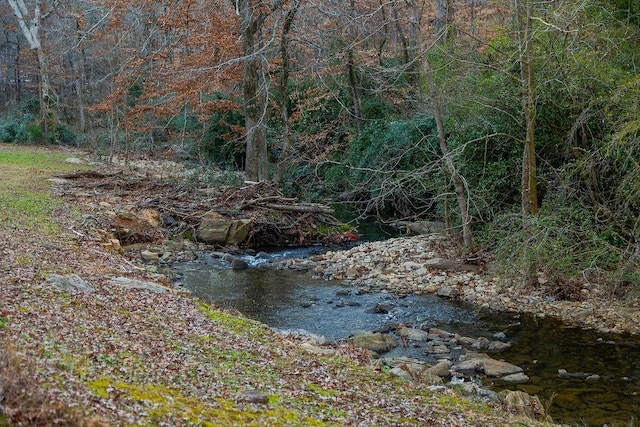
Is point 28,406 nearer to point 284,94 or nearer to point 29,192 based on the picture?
point 29,192

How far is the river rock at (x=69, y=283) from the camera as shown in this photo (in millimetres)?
6602

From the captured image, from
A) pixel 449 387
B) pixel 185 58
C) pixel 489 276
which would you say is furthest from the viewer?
pixel 185 58

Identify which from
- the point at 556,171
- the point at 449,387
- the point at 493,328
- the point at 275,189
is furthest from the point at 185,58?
the point at 449,387

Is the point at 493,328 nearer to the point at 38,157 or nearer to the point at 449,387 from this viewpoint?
the point at 449,387

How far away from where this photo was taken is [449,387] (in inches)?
282

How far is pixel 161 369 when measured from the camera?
461cm

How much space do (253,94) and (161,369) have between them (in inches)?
611

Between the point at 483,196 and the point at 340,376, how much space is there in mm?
9091

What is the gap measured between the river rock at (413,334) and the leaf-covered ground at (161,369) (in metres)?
1.73

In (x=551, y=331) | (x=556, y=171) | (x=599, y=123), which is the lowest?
(x=551, y=331)

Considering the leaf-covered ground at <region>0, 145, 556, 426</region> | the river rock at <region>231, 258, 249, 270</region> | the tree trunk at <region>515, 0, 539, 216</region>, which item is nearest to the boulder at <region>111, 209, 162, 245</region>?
the river rock at <region>231, 258, 249, 270</region>

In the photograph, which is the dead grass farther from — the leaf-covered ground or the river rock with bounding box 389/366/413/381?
the river rock with bounding box 389/366/413/381

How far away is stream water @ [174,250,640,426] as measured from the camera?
7285mm

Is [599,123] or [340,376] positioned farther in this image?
[599,123]
